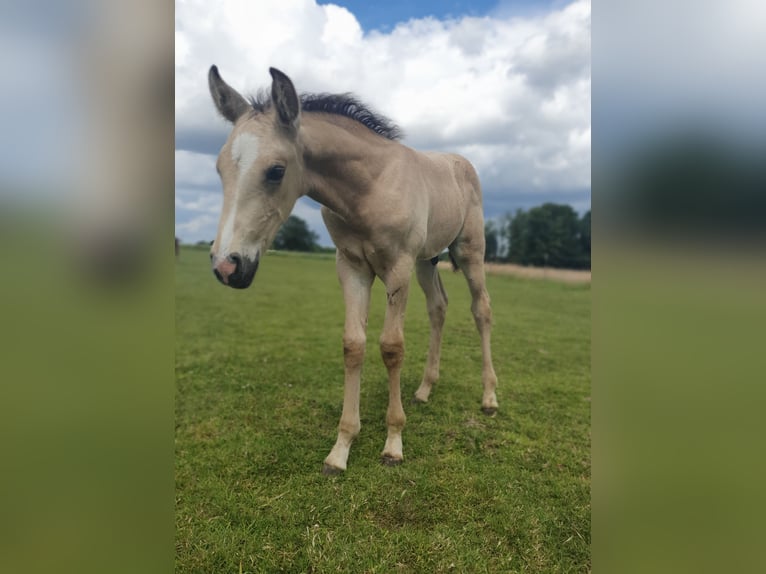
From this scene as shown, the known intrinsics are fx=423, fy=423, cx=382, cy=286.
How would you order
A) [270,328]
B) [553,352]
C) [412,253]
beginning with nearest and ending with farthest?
[412,253] < [553,352] < [270,328]

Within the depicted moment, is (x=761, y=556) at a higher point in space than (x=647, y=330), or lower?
lower

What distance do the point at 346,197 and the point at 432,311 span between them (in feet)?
6.59

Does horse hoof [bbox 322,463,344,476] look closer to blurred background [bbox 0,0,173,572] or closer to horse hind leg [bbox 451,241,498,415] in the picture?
horse hind leg [bbox 451,241,498,415]

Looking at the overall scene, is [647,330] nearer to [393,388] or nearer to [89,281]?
[89,281]

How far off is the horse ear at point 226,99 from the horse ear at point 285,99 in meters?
0.22

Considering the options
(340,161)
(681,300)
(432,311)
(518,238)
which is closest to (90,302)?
(681,300)

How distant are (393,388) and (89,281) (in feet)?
9.13

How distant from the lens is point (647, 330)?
0.91 metres

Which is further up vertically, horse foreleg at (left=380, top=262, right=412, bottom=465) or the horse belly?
the horse belly

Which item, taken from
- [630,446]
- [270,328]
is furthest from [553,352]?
[630,446]

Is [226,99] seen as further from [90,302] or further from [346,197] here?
[90,302]

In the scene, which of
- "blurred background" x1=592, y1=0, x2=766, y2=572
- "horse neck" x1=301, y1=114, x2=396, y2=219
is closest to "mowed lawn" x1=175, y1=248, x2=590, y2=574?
"blurred background" x1=592, y1=0, x2=766, y2=572

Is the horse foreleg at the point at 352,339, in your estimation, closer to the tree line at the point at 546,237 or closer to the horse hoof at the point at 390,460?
the horse hoof at the point at 390,460

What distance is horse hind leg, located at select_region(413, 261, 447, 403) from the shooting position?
4.51 m
